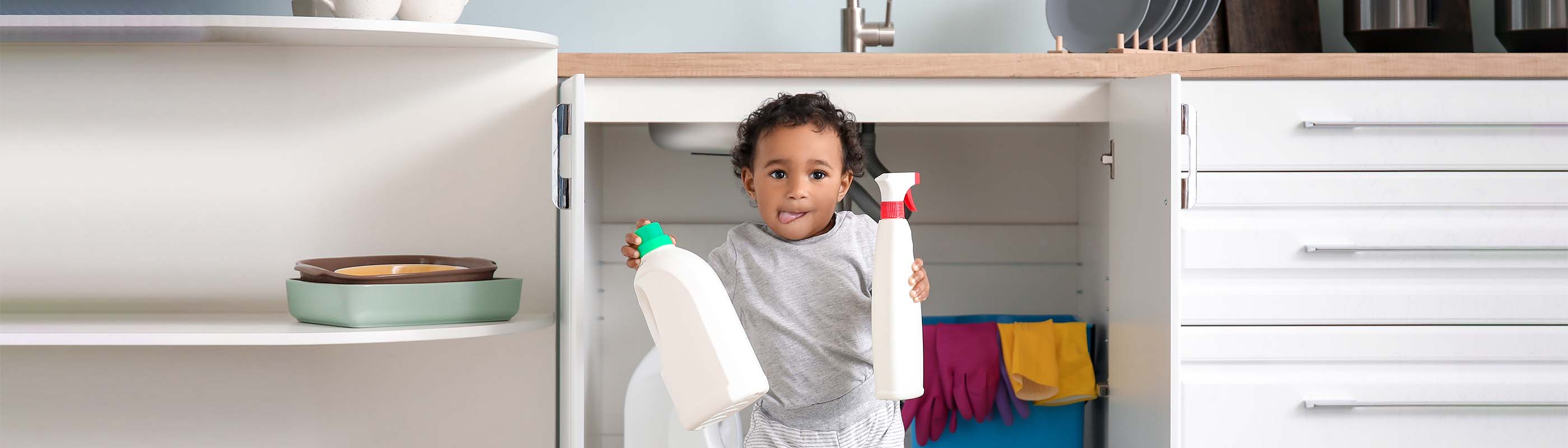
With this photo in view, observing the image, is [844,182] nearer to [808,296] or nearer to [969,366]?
[808,296]

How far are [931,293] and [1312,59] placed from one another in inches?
29.3

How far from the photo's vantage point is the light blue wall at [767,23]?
171cm

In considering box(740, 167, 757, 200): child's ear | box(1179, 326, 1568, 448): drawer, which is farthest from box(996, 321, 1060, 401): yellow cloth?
box(740, 167, 757, 200): child's ear

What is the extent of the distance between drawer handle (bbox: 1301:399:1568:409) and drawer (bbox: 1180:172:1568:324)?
10cm

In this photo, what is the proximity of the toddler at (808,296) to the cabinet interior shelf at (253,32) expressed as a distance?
0.39m

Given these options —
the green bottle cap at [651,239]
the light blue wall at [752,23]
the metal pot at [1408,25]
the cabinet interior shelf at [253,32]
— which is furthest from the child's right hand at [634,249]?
the metal pot at [1408,25]

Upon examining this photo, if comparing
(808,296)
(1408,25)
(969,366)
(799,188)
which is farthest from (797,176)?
(1408,25)

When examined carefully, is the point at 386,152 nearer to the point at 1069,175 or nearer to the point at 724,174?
the point at 724,174

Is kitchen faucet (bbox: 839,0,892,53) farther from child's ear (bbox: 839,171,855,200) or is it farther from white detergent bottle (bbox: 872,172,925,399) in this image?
white detergent bottle (bbox: 872,172,925,399)

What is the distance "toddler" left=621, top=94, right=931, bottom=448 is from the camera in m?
0.99

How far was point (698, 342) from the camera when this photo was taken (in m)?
0.88

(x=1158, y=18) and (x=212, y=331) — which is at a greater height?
(x=1158, y=18)

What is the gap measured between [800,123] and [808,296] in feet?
0.60

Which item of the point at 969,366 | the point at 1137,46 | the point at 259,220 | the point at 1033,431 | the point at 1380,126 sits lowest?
the point at 1033,431
